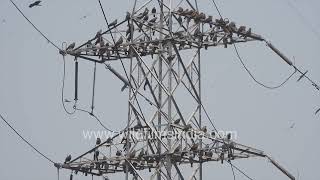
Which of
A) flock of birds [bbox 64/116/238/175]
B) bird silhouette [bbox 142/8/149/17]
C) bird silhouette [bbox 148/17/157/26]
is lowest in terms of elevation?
flock of birds [bbox 64/116/238/175]

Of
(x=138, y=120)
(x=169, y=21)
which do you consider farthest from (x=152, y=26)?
(x=138, y=120)

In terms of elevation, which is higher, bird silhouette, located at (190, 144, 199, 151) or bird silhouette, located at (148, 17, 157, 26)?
bird silhouette, located at (148, 17, 157, 26)

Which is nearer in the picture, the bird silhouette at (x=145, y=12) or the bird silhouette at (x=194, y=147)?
the bird silhouette at (x=194, y=147)

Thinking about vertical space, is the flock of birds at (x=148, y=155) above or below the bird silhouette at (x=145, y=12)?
below

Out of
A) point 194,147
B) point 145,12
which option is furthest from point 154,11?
point 194,147

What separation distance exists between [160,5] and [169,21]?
85cm

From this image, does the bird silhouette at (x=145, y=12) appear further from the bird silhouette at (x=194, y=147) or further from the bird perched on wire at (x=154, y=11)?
the bird silhouette at (x=194, y=147)

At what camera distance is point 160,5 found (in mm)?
43844

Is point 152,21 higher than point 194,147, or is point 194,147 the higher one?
point 152,21

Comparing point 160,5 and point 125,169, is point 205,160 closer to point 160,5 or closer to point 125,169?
point 125,169

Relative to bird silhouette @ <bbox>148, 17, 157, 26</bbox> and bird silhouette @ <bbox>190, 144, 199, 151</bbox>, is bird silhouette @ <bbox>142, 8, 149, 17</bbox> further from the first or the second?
bird silhouette @ <bbox>190, 144, 199, 151</bbox>

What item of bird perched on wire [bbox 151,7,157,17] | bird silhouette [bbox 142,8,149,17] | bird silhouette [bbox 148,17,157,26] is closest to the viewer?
bird silhouette [bbox 148,17,157,26]

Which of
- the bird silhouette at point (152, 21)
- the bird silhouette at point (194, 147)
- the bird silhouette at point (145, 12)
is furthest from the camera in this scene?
the bird silhouette at point (145, 12)

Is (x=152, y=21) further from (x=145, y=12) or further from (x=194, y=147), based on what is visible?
(x=194, y=147)
